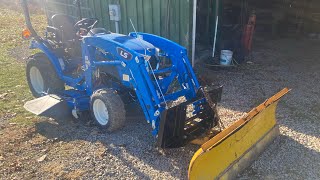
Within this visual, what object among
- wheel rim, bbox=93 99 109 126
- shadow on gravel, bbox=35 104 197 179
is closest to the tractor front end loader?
wheel rim, bbox=93 99 109 126

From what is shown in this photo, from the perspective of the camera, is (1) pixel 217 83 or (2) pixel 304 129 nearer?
(2) pixel 304 129

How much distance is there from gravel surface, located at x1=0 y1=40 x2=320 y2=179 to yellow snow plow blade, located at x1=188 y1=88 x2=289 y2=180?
155mm

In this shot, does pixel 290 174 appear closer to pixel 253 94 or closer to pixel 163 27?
pixel 253 94

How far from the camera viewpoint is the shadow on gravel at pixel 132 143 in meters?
4.16

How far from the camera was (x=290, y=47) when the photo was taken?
34.5 feet

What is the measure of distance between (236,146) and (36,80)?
4.16 meters

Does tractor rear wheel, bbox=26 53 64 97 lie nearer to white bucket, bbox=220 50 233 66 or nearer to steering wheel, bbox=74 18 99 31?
steering wheel, bbox=74 18 99 31

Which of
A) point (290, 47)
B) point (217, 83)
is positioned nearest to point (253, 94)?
point (217, 83)

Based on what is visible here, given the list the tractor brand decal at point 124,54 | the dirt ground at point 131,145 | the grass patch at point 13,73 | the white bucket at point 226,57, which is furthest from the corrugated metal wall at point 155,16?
the tractor brand decal at point 124,54

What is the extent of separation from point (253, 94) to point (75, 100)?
138 inches

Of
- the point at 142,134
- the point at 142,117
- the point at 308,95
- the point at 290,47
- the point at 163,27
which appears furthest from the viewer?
the point at 290,47

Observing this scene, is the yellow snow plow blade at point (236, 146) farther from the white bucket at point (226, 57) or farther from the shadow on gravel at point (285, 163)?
the white bucket at point (226, 57)

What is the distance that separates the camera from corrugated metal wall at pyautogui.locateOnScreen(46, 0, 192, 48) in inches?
290

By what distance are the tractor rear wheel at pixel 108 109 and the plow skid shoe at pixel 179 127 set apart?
88cm
